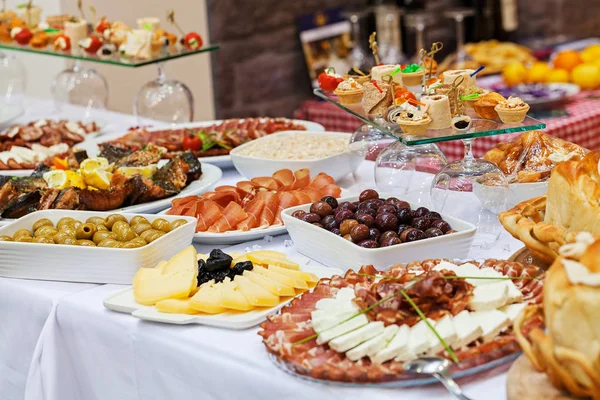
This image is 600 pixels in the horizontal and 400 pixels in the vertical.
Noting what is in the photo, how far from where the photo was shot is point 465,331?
4.41 ft

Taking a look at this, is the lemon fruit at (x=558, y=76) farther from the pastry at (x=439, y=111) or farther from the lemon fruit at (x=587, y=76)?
the pastry at (x=439, y=111)

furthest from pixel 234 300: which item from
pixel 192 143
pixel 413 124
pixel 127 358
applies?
pixel 192 143

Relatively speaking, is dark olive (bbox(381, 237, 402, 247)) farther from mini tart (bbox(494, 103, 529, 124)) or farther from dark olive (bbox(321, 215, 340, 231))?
mini tart (bbox(494, 103, 529, 124))

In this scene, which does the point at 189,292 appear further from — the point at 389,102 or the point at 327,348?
the point at 389,102

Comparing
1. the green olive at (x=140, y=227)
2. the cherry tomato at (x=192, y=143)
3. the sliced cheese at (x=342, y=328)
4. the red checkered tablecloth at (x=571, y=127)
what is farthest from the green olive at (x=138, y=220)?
the red checkered tablecloth at (x=571, y=127)

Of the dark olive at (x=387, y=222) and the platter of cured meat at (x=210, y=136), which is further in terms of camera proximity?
the platter of cured meat at (x=210, y=136)

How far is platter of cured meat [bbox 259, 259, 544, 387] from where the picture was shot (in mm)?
1332

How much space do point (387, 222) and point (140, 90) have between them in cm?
201

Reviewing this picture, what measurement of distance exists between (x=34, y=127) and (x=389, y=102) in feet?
5.61

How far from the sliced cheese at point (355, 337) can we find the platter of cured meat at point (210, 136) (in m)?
1.53

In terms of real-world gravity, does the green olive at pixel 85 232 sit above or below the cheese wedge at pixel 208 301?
above

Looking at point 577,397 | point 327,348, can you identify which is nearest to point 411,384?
point 327,348

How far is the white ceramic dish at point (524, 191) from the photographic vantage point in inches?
81.7

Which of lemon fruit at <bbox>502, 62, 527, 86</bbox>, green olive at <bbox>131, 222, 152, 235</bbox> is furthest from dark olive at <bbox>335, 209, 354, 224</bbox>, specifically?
lemon fruit at <bbox>502, 62, 527, 86</bbox>
